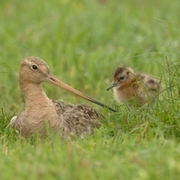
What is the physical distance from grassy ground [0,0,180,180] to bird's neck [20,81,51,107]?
1.13 feet

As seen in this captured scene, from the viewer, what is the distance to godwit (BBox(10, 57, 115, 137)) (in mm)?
8461

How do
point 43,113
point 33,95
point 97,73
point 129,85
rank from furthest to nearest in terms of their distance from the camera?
point 97,73 → point 129,85 → point 33,95 → point 43,113

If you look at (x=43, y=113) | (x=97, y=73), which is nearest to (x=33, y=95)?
(x=43, y=113)

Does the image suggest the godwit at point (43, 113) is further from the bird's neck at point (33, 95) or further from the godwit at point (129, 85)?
the godwit at point (129, 85)

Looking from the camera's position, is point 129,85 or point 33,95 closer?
point 33,95

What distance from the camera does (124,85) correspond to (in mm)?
9930

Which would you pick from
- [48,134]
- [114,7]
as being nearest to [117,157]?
[48,134]

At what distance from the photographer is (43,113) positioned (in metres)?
8.53

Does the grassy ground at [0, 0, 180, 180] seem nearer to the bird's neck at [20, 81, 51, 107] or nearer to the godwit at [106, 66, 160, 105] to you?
the godwit at [106, 66, 160, 105]

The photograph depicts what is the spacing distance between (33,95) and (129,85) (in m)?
1.62

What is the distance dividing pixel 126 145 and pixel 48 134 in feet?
3.99

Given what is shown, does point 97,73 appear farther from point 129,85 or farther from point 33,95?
point 33,95

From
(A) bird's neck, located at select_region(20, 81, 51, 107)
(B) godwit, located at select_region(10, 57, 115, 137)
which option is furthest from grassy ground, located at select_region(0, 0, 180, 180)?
(A) bird's neck, located at select_region(20, 81, 51, 107)

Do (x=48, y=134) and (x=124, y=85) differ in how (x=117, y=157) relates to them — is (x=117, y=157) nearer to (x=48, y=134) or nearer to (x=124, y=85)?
(x=48, y=134)
